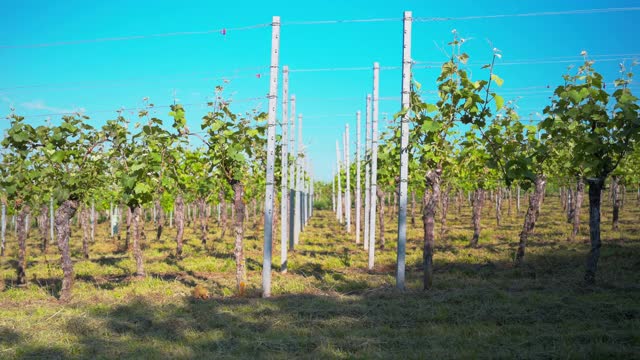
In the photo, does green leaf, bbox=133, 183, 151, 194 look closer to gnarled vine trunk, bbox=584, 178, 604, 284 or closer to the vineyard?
the vineyard

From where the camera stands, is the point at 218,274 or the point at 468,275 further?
the point at 218,274

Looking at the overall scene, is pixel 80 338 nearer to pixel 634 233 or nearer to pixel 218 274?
pixel 218 274

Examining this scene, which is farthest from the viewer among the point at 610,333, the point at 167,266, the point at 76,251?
the point at 76,251

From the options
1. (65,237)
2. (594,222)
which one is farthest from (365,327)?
(65,237)

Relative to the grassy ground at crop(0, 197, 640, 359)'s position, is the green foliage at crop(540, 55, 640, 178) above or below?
above

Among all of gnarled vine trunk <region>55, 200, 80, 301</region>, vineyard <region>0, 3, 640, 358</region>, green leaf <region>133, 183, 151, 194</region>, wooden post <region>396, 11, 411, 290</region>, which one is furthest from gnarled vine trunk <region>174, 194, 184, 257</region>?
wooden post <region>396, 11, 411, 290</region>

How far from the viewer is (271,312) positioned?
8.61 meters

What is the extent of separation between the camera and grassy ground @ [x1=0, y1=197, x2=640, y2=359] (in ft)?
21.0

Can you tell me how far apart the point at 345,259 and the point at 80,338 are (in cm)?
950

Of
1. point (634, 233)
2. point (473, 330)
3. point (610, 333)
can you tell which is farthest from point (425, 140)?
point (634, 233)

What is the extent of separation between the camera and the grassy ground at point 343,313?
6406 millimetres

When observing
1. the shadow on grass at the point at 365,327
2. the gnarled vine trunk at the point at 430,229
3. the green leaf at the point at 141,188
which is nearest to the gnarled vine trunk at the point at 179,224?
the green leaf at the point at 141,188

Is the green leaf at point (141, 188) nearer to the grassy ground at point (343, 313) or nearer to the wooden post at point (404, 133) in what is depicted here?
the grassy ground at point (343, 313)

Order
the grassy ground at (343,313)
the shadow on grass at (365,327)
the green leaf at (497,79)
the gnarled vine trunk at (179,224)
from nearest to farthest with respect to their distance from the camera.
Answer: the shadow on grass at (365,327), the grassy ground at (343,313), the green leaf at (497,79), the gnarled vine trunk at (179,224)
